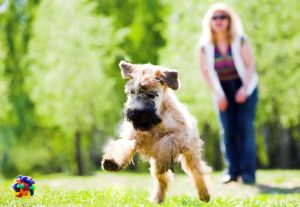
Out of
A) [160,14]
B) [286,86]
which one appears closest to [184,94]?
[286,86]

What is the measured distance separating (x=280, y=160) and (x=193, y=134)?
19087 mm

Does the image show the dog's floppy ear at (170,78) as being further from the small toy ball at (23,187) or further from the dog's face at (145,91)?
the small toy ball at (23,187)

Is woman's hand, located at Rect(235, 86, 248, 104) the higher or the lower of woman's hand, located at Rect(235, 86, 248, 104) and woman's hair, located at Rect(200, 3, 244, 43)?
the lower

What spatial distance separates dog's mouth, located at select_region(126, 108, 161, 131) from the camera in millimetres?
5586

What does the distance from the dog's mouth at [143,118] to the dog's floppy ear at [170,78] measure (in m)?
0.47

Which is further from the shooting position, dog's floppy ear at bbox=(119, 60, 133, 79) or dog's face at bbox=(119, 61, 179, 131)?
dog's floppy ear at bbox=(119, 60, 133, 79)

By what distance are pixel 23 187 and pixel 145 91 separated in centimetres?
158

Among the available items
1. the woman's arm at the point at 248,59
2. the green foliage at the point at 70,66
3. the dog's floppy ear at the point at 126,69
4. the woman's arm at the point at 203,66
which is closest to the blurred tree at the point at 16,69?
the green foliage at the point at 70,66

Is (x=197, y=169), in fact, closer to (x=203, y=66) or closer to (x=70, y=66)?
(x=203, y=66)

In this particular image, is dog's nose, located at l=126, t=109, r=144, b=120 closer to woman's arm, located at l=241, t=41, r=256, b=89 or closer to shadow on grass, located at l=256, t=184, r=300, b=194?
shadow on grass, located at l=256, t=184, r=300, b=194

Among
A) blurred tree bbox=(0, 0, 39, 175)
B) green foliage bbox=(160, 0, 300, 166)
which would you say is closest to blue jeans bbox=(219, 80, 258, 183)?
green foliage bbox=(160, 0, 300, 166)

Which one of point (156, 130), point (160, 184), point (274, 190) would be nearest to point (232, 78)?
point (274, 190)

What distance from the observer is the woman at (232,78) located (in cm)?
952

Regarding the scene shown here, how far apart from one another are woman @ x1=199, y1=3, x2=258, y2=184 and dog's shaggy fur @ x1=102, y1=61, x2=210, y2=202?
311 cm
